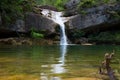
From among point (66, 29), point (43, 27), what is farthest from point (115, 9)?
point (43, 27)

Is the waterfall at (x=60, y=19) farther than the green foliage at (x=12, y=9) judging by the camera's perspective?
Yes

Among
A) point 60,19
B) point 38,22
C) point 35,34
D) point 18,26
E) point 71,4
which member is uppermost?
point 71,4

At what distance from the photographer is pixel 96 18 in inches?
1313

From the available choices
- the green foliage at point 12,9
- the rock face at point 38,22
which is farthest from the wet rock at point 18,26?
the rock face at point 38,22

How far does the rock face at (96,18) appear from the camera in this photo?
33.3 meters

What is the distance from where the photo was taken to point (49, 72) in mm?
9586

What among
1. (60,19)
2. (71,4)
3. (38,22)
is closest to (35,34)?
(38,22)

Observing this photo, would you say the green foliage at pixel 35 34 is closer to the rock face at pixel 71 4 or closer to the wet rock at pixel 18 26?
the wet rock at pixel 18 26

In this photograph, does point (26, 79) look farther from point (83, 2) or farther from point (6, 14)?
point (83, 2)

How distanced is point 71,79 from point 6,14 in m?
21.7

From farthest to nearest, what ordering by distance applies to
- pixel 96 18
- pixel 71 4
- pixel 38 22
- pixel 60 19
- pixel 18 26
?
pixel 71 4
pixel 60 19
pixel 96 18
pixel 38 22
pixel 18 26

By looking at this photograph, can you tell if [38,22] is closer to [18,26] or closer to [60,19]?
[18,26]

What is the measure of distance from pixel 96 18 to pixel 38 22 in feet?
21.1

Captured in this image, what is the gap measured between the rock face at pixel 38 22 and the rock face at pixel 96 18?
6.82ft
